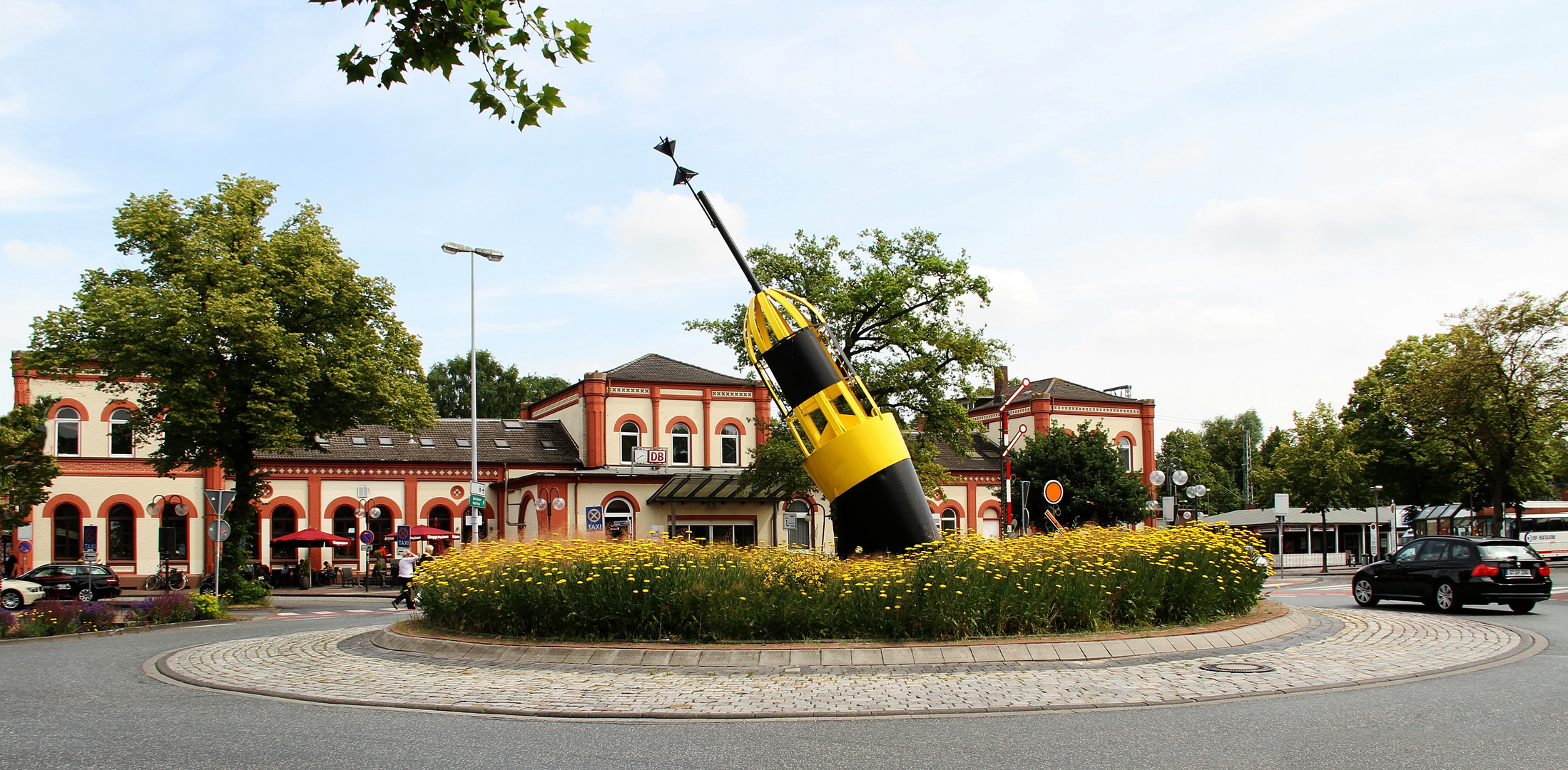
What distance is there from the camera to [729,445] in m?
50.0

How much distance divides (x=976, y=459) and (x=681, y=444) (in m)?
14.9

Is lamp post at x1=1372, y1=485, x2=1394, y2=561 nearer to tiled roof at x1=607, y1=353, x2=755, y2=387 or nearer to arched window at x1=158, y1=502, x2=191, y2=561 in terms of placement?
tiled roof at x1=607, y1=353, x2=755, y2=387

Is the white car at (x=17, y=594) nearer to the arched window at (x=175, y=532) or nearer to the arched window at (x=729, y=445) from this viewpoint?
the arched window at (x=175, y=532)

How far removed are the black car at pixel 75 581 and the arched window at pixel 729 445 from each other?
24436 mm

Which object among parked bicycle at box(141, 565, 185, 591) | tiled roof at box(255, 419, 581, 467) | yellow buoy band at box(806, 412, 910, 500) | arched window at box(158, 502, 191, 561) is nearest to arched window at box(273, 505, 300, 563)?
tiled roof at box(255, 419, 581, 467)

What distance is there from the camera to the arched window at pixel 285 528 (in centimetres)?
4338

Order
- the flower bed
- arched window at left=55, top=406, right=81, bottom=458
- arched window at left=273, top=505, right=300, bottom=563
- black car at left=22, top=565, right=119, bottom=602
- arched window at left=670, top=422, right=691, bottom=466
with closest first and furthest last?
the flower bed → black car at left=22, top=565, right=119, bottom=602 → arched window at left=55, top=406, right=81, bottom=458 → arched window at left=273, top=505, right=300, bottom=563 → arched window at left=670, top=422, right=691, bottom=466

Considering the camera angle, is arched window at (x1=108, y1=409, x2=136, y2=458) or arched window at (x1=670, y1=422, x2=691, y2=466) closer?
arched window at (x1=108, y1=409, x2=136, y2=458)

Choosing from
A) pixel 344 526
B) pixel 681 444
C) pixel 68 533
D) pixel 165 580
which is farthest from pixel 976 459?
pixel 68 533

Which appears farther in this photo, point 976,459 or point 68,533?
point 976,459

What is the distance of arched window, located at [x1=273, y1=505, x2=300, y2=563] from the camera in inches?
1708

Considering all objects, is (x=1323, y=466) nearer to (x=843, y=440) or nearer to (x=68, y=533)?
(x=843, y=440)

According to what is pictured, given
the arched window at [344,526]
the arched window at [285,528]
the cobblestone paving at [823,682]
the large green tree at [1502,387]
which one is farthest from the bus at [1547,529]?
the arched window at [285,528]

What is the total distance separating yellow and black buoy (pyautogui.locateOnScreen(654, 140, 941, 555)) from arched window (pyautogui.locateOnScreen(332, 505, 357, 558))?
3084cm
